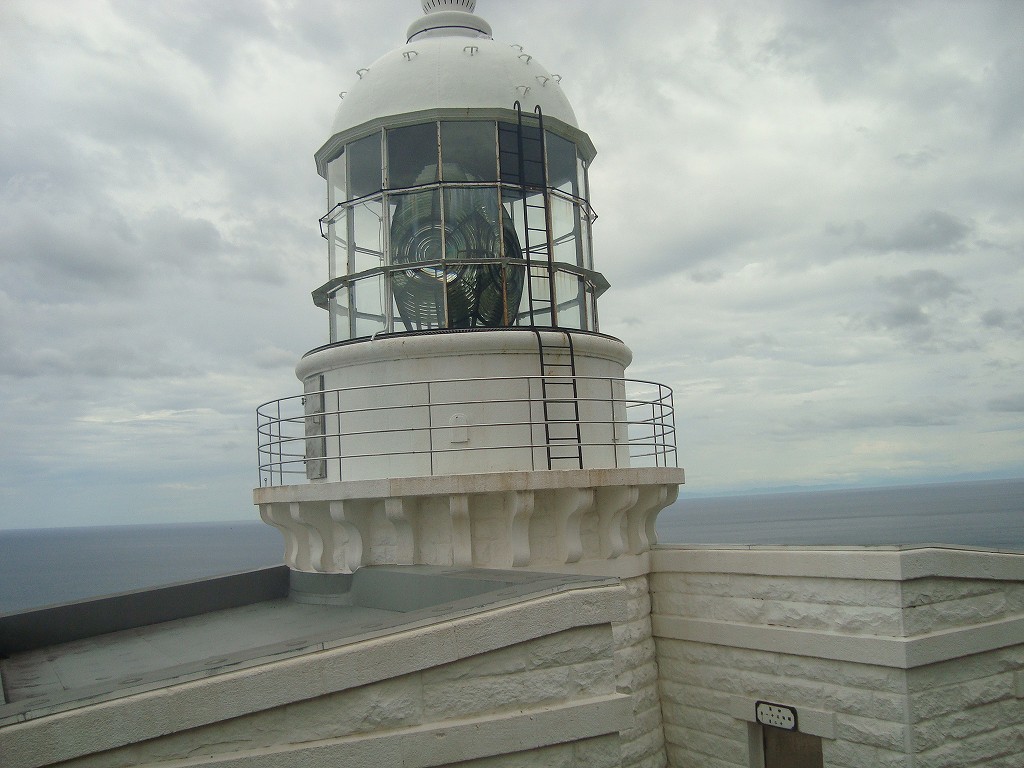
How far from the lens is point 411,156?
9797 mm

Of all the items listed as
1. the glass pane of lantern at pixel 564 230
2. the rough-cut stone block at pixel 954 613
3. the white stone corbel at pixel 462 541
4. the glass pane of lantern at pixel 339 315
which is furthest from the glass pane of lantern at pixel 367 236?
the rough-cut stone block at pixel 954 613

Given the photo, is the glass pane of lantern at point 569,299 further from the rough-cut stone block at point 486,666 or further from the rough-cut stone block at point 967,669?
the rough-cut stone block at point 486,666

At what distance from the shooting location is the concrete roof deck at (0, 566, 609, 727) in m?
5.32

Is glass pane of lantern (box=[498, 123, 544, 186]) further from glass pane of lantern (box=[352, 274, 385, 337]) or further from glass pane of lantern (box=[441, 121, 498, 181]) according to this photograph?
glass pane of lantern (box=[352, 274, 385, 337])

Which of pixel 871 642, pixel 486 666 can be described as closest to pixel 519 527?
pixel 486 666

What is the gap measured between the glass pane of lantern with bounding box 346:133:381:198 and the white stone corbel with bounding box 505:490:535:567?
14.4ft

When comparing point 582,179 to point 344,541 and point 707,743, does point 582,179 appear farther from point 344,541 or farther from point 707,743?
point 707,743

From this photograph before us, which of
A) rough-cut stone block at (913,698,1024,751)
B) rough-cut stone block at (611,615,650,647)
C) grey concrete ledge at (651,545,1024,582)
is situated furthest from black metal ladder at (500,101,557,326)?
rough-cut stone block at (913,698,1024,751)

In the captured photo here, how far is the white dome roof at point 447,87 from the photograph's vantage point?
9.58 metres

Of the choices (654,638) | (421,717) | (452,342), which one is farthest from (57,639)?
(654,638)

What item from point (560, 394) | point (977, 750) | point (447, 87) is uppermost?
point (447, 87)

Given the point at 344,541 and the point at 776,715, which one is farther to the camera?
the point at 344,541

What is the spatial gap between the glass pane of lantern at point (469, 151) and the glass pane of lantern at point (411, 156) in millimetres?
199

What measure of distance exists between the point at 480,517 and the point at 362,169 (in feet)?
15.4
